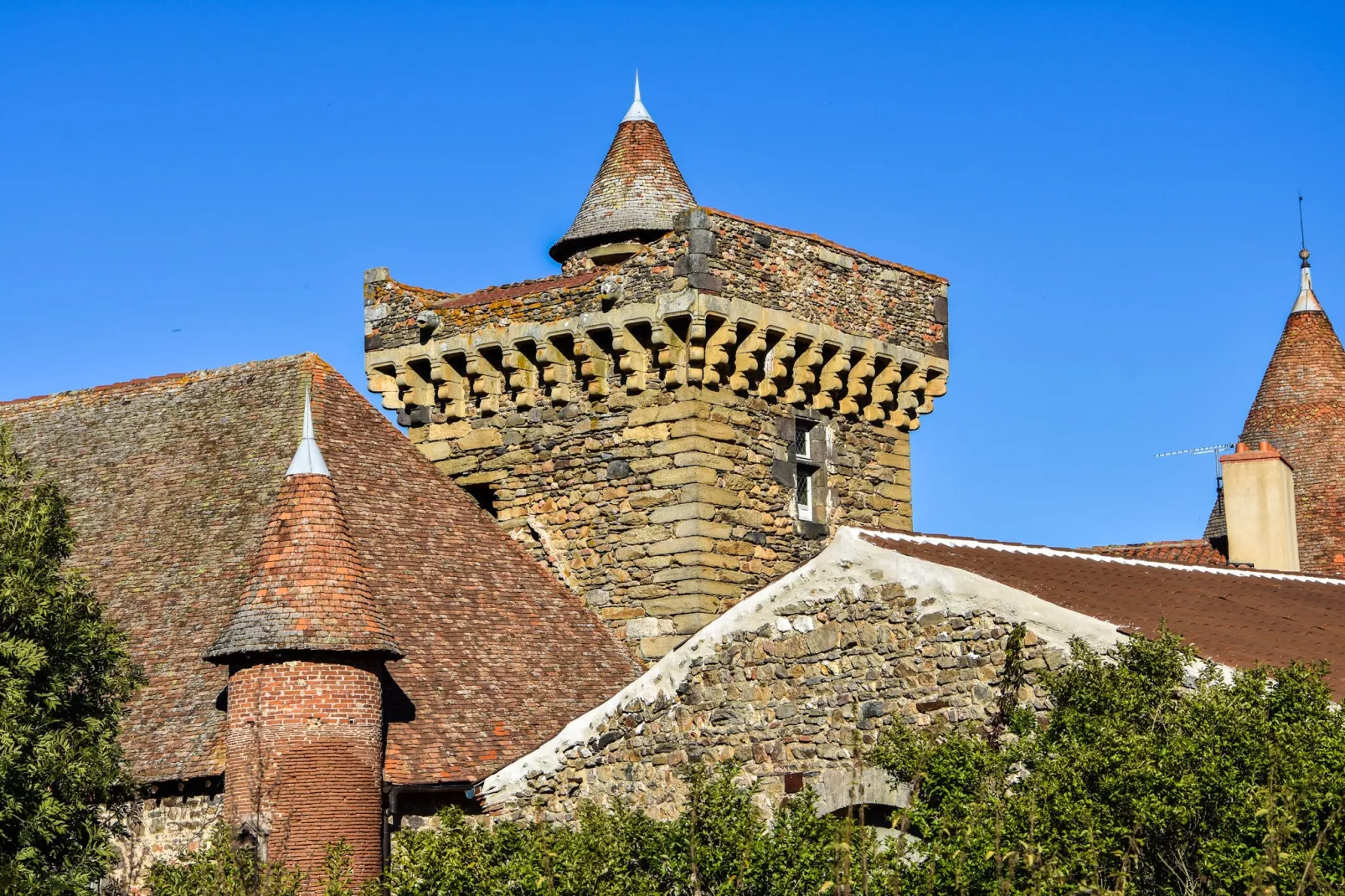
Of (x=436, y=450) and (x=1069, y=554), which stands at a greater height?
(x=436, y=450)

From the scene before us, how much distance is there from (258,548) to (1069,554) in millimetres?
8132

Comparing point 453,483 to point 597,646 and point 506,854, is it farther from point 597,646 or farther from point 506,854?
point 506,854

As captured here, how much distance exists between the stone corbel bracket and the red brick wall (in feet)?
20.1

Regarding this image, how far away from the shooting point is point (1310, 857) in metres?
11.6

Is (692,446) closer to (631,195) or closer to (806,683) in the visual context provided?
(631,195)

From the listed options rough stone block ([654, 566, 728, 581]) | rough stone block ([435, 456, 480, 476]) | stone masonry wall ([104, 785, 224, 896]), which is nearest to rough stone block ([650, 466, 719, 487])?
rough stone block ([654, 566, 728, 581])

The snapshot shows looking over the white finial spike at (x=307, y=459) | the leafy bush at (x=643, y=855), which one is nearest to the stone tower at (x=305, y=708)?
the white finial spike at (x=307, y=459)

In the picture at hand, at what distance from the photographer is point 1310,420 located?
121 feet

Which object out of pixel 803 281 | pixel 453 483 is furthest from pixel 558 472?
pixel 803 281

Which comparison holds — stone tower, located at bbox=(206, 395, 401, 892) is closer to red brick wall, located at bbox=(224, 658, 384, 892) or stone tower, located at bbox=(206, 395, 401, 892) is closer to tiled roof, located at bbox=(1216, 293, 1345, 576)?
red brick wall, located at bbox=(224, 658, 384, 892)

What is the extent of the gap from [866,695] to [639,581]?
20.8ft

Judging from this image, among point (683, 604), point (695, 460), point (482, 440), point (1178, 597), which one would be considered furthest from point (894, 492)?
point (1178, 597)

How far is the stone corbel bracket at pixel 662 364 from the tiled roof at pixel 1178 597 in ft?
13.2

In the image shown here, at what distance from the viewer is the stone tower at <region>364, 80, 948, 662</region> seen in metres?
23.5
